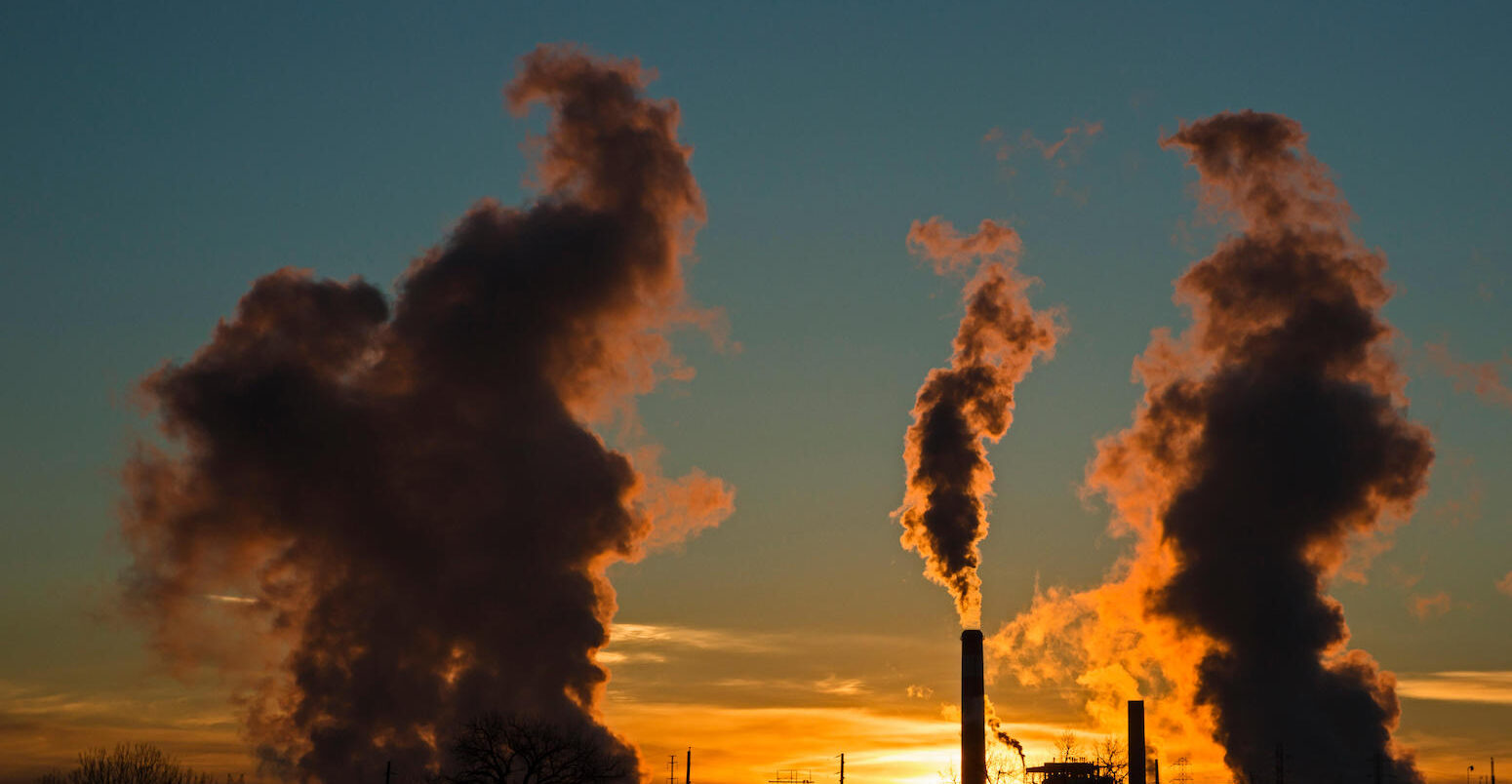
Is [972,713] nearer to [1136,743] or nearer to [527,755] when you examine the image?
[1136,743]

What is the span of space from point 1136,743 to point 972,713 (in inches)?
598

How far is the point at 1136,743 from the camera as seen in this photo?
84.7 m

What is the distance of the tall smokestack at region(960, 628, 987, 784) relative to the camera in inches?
2931

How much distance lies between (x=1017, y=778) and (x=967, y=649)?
27797mm

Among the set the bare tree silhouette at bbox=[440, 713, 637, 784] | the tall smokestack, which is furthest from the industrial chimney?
the bare tree silhouette at bbox=[440, 713, 637, 784]

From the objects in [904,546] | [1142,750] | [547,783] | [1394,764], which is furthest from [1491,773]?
[547,783]

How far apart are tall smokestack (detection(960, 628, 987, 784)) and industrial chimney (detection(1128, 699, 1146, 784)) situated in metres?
11.6

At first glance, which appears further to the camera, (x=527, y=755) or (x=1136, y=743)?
(x=1136, y=743)

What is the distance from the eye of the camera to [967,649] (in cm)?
7631

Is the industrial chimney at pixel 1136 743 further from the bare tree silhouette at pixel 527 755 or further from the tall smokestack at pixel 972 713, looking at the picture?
the bare tree silhouette at pixel 527 755

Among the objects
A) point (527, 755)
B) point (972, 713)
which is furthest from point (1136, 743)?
point (527, 755)

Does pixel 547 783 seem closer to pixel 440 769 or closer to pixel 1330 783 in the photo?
pixel 440 769

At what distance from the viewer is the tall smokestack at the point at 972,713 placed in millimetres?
74438

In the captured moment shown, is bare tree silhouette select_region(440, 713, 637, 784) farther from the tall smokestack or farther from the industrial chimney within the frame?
the industrial chimney
